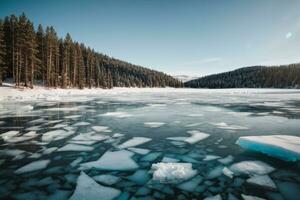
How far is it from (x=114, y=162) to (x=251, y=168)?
9.12 feet

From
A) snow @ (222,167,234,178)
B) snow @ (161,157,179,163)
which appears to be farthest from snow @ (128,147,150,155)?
snow @ (222,167,234,178)

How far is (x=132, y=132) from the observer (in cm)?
716

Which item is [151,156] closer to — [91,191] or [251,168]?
[91,191]

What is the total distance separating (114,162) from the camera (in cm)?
446

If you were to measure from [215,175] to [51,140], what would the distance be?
15.4 feet

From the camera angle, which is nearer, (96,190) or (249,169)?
(96,190)

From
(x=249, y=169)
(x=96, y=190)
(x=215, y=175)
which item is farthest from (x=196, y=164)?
(x=96, y=190)

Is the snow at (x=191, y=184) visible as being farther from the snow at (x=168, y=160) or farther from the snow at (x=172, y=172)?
the snow at (x=168, y=160)

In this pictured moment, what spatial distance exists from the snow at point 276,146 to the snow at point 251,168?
662 millimetres

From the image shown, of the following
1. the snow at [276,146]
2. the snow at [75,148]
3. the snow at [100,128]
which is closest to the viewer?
the snow at [276,146]

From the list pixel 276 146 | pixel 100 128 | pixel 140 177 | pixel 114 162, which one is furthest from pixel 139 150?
pixel 276 146

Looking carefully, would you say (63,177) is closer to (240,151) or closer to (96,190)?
(96,190)

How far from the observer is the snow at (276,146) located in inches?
180

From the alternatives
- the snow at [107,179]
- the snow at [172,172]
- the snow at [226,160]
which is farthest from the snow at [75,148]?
the snow at [226,160]
